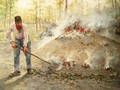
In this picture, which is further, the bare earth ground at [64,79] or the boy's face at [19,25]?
the boy's face at [19,25]

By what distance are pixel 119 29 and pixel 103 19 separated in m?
1.23

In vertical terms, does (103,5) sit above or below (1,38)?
above

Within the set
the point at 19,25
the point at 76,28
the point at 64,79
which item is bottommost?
the point at 64,79

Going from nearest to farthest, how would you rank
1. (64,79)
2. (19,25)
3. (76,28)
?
(19,25)
(64,79)
(76,28)

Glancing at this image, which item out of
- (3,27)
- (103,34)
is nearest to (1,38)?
(3,27)

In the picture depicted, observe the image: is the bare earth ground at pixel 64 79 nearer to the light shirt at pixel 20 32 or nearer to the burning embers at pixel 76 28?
the light shirt at pixel 20 32

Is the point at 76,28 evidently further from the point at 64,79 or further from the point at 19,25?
the point at 19,25

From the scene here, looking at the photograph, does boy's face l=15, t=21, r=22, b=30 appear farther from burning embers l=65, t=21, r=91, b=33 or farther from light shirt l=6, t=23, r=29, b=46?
burning embers l=65, t=21, r=91, b=33

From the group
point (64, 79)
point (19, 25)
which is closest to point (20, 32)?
point (19, 25)

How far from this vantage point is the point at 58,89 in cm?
719

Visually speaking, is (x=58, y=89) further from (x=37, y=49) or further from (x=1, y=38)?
(x=1, y=38)

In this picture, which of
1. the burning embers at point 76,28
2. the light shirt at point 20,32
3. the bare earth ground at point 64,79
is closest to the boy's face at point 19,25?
the light shirt at point 20,32

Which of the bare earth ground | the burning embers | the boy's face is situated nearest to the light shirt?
the boy's face

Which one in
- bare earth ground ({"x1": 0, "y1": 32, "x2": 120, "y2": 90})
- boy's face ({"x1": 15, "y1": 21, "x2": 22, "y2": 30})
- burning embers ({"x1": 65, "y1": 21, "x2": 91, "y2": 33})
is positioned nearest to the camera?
bare earth ground ({"x1": 0, "y1": 32, "x2": 120, "y2": 90})
